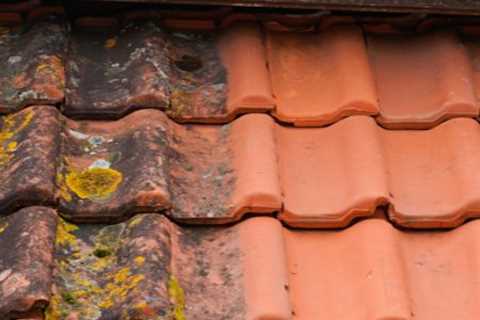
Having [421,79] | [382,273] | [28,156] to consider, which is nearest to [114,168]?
[28,156]

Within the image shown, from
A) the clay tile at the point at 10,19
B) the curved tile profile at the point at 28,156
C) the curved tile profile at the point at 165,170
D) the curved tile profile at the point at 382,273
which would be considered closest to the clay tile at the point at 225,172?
the curved tile profile at the point at 165,170

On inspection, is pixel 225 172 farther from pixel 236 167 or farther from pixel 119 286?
pixel 119 286

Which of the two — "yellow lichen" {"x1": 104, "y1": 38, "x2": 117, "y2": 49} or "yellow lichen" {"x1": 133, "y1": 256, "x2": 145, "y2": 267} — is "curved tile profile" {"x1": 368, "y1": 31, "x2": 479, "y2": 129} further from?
"yellow lichen" {"x1": 133, "y1": 256, "x2": 145, "y2": 267}

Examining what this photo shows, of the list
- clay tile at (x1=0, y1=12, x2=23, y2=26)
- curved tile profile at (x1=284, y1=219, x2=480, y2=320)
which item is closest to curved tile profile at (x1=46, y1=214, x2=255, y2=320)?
curved tile profile at (x1=284, y1=219, x2=480, y2=320)

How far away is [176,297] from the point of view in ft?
6.87

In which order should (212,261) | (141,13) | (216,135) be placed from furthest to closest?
(141,13) → (216,135) → (212,261)

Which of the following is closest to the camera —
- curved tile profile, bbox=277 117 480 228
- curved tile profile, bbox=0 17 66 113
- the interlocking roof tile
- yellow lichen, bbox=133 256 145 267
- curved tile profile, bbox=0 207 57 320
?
curved tile profile, bbox=0 207 57 320

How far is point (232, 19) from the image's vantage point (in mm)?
2783

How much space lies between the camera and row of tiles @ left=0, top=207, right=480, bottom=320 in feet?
6.70

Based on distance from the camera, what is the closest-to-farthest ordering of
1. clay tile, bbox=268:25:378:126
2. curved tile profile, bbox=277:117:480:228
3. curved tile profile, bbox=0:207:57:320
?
curved tile profile, bbox=0:207:57:320
curved tile profile, bbox=277:117:480:228
clay tile, bbox=268:25:378:126

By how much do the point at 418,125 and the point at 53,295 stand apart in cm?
91

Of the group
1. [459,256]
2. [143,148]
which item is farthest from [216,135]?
[459,256]

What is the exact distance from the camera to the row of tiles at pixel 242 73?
2.54m

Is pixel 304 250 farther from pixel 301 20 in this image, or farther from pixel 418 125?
pixel 301 20
